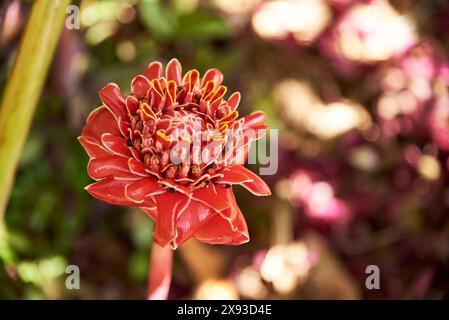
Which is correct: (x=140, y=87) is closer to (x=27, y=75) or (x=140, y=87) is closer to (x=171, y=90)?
(x=171, y=90)

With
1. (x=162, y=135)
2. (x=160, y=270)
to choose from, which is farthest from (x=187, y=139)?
(x=160, y=270)

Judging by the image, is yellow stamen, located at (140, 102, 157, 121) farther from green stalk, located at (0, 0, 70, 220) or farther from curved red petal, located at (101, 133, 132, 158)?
green stalk, located at (0, 0, 70, 220)

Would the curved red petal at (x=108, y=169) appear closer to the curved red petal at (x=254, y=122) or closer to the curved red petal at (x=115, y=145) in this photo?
the curved red petal at (x=115, y=145)

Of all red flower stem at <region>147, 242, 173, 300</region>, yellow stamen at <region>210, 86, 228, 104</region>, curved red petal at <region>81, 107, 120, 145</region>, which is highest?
yellow stamen at <region>210, 86, 228, 104</region>

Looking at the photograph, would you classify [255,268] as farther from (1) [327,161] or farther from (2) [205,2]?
(2) [205,2]

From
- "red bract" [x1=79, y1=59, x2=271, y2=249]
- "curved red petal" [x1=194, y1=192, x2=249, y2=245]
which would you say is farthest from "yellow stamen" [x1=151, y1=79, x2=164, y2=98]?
"curved red petal" [x1=194, y1=192, x2=249, y2=245]
